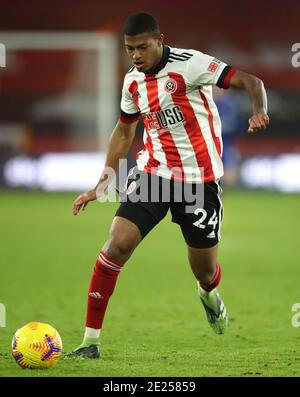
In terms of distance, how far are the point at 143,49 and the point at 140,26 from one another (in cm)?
14

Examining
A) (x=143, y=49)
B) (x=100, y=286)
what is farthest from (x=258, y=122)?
(x=100, y=286)

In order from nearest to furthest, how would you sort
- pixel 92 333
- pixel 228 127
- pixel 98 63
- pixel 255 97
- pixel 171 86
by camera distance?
pixel 255 97, pixel 92 333, pixel 171 86, pixel 228 127, pixel 98 63

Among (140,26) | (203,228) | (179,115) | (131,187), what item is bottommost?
(203,228)

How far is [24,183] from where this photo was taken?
19.5 meters

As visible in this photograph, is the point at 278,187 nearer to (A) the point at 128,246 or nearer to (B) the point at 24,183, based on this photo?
(B) the point at 24,183

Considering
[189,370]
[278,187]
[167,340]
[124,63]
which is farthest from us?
[124,63]

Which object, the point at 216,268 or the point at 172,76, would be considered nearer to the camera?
the point at 172,76

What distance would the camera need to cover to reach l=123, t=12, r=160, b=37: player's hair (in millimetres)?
5469

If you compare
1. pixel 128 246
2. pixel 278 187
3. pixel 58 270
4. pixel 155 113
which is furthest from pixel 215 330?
pixel 278 187

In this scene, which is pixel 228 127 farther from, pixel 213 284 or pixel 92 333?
pixel 92 333

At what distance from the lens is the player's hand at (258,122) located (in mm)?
5070

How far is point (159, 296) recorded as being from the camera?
323 inches

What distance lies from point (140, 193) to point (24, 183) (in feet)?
46.0

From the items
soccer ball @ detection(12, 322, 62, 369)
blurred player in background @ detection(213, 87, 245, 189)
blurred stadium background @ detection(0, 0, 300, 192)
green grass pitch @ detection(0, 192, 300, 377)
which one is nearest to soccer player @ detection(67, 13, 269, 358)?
soccer ball @ detection(12, 322, 62, 369)
